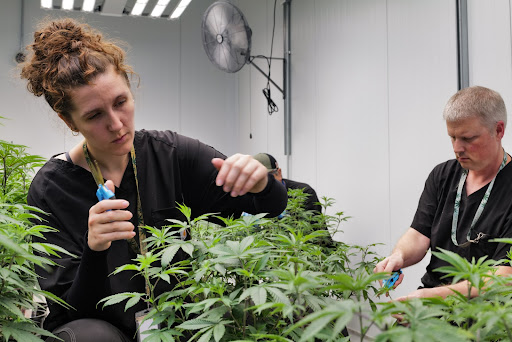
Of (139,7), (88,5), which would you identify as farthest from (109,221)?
(139,7)

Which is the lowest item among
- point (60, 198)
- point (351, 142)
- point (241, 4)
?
point (60, 198)

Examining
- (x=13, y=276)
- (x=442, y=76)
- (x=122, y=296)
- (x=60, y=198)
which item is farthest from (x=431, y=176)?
(x=13, y=276)

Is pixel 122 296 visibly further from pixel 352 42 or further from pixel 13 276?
pixel 352 42

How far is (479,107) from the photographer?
6.08ft

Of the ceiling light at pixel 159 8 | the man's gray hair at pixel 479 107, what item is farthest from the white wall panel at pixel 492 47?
the ceiling light at pixel 159 8

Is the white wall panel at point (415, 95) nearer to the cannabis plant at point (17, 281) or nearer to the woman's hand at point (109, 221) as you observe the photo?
the woman's hand at point (109, 221)

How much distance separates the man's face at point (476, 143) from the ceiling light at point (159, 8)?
11.6 feet

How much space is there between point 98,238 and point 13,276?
0.22m

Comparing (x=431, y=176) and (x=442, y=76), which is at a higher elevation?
(x=442, y=76)

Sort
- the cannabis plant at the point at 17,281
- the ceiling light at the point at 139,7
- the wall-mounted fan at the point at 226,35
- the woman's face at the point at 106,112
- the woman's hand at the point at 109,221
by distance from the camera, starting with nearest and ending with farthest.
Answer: the cannabis plant at the point at 17,281 < the woman's hand at the point at 109,221 < the woman's face at the point at 106,112 < the wall-mounted fan at the point at 226,35 < the ceiling light at the point at 139,7

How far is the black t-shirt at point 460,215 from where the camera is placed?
174 cm

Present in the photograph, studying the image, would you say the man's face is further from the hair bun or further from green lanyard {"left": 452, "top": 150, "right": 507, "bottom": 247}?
the hair bun

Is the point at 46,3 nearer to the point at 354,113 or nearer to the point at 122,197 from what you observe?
the point at 354,113

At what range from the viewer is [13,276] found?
2.63 feet
